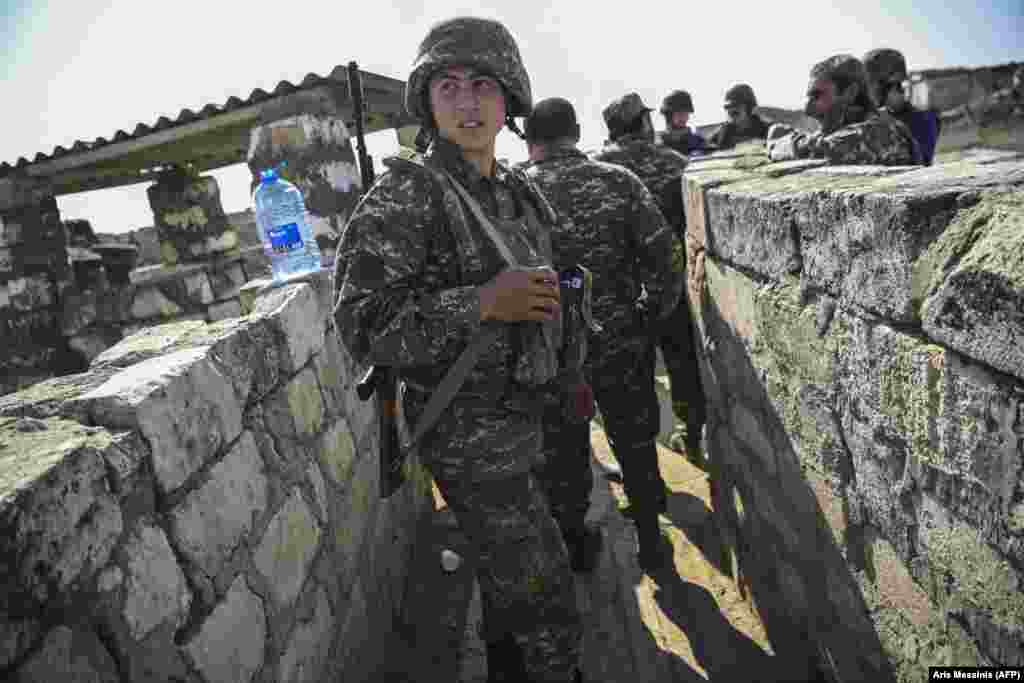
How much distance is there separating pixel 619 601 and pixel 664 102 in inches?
252

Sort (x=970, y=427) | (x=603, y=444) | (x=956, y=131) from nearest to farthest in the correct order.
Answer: (x=970, y=427)
(x=603, y=444)
(x=956, y=131)

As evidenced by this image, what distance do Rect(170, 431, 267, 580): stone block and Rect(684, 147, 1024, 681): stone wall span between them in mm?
1686

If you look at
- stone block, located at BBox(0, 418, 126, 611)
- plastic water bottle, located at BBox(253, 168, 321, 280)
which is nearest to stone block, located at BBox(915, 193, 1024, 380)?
stone block, located at BBox(0, 418, 126, 611)

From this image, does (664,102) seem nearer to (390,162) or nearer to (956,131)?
(390,162)

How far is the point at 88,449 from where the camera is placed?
1162mm

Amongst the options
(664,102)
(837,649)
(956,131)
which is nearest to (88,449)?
(837,649)

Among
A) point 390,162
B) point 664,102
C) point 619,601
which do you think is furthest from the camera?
point 664,102

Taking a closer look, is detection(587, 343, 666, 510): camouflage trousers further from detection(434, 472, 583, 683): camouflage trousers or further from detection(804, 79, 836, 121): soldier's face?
detection(804, 79, 836, 121): soldier's face

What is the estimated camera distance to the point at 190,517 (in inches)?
56.6

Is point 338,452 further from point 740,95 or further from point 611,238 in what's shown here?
point 740,95

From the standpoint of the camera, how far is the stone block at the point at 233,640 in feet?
4.48

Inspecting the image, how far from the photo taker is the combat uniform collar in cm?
195

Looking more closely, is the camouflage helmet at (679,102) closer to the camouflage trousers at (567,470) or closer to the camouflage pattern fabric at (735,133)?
the camouflage pattern fabric at (735,133)

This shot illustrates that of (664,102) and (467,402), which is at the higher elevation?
(664,102)
